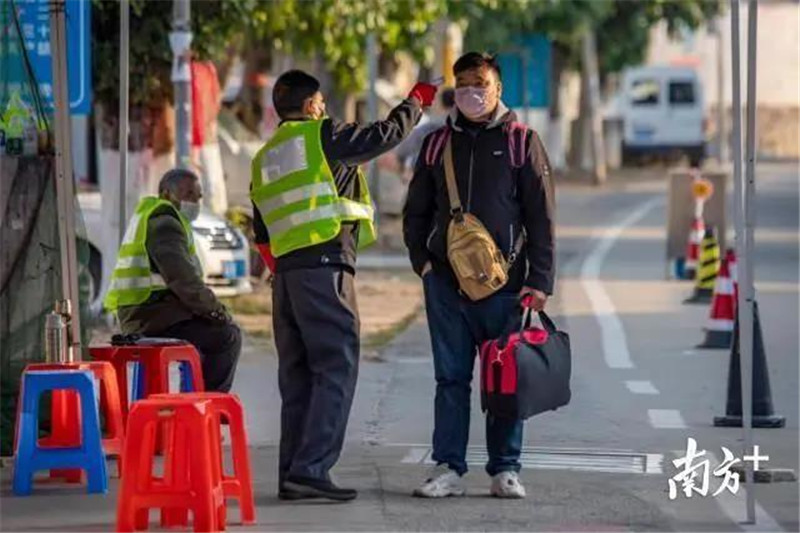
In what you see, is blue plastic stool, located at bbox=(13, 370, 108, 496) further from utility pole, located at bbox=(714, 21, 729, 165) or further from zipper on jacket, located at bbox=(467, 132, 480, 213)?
utility pole, located at bbox=(714, 21, 729, 165)

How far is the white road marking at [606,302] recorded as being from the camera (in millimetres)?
16328

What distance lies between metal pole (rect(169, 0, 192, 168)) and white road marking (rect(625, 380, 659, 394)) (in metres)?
3.79

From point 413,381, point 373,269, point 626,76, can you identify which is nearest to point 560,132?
point 626,76

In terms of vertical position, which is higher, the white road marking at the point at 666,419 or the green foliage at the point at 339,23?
the green foliage at the point at 339,23

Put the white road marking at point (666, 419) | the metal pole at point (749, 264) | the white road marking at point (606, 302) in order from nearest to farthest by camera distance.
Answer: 1. the metal pole at point (749, 264)
2. the white road marking at point (666, 419)
3. the white road marking at point (606, 302)

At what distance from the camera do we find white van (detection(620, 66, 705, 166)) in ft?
183

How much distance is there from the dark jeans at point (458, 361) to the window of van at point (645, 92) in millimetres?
47377

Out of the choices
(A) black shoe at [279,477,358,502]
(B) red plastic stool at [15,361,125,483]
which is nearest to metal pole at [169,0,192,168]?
(B) red plastic stool at [15,361,125,483]

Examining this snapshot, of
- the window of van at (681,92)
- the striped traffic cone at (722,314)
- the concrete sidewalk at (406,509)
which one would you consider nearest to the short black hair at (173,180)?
the concrete sidewalk at (406,509)

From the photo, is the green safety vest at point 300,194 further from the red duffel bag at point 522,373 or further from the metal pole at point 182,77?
the metal pole at point 182,77

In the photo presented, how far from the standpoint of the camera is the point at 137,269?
450 inches

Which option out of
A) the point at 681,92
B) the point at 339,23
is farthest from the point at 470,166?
the point at 681,92

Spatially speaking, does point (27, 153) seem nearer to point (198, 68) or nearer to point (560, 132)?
point (198, 68)

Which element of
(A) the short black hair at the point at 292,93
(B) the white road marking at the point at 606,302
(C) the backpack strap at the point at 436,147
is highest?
(A) the short black hair at the point at 292,93
